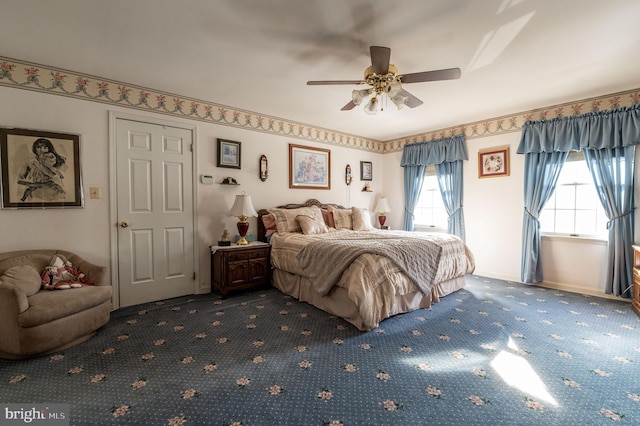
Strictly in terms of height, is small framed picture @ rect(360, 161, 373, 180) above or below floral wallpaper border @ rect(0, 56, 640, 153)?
below

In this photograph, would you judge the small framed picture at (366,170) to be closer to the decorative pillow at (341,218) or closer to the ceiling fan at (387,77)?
the decorative pillow at (341,218)

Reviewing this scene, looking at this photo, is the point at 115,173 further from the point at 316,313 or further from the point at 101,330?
the point at 316,313

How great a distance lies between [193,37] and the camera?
2297 millimetres

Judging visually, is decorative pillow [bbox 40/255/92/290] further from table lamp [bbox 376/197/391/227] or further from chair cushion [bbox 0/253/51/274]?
table lamp [bbox 376/197/391/227]

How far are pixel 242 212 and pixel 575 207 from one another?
454 cm

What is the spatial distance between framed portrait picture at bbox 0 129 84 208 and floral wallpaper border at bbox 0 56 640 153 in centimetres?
49

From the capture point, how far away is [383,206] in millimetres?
5516

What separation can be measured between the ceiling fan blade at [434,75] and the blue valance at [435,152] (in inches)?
107

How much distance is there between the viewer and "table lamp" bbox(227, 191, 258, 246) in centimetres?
370

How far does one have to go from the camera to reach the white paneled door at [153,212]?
323 cm

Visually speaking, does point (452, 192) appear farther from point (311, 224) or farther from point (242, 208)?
point (242, 208)

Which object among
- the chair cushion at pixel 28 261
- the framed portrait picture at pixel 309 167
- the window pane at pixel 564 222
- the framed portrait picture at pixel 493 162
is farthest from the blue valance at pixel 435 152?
the chair cushion at pixel 28 261

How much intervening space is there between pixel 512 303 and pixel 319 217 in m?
2.67

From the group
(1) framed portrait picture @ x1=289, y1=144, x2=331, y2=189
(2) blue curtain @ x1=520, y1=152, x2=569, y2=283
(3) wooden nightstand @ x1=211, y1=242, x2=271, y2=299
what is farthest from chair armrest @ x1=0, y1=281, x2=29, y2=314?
(2) blue curtain @ x1=520, y1=152, x2=569, y2=283
